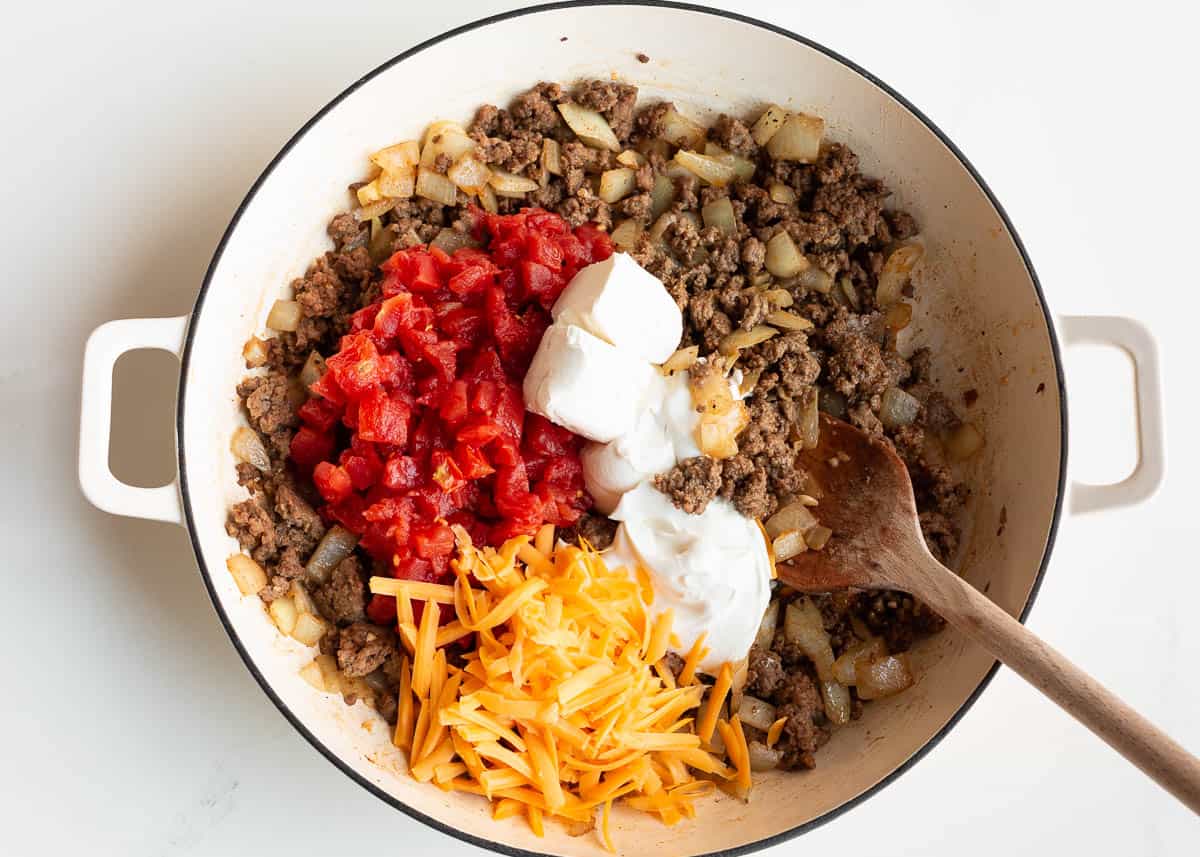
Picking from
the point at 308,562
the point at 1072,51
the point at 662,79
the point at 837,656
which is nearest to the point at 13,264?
the point at 308,562

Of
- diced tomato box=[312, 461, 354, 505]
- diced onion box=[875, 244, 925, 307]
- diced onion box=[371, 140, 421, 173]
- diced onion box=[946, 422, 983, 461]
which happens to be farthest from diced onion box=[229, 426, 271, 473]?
diced onion box=[946, 422, 983, 461]

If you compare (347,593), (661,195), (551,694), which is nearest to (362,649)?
(347,593)

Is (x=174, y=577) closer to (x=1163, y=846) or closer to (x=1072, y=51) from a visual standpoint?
(x=1163, y=846)

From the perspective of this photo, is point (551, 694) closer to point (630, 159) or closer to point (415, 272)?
point (415, 272)

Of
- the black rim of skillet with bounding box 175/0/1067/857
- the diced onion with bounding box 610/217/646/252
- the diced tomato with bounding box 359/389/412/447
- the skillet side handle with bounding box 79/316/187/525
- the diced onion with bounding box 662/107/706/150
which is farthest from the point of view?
the diced onion with bounding box 662/107/706/150

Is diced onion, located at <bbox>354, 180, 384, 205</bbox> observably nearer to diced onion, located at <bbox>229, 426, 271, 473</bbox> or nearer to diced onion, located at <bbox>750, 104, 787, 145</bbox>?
diced onion, located at <bbox>229, 426, 271, 473</bbox>

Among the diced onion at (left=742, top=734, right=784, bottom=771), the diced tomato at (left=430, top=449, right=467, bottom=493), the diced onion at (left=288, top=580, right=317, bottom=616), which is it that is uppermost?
the diced tomato at (left=430, top=449, right=467, bottom=493)
